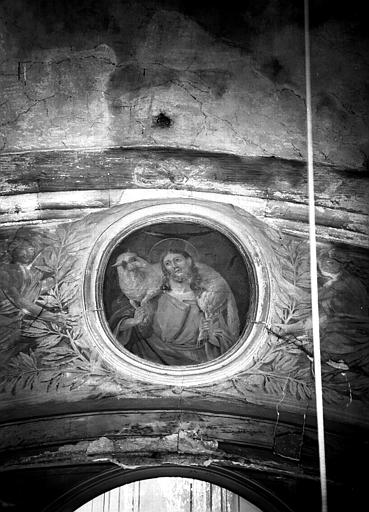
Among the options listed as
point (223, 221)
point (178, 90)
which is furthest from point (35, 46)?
point (223, 221)

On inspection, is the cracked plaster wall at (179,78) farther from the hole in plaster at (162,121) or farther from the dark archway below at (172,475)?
the dark archway below at (172,475)

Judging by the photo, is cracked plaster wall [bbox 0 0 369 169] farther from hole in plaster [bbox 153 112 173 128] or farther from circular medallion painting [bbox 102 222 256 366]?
circular medallion painting [bbox 102 222 256 366]

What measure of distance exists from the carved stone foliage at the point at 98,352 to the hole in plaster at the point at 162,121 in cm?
114

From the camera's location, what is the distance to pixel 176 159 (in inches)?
286

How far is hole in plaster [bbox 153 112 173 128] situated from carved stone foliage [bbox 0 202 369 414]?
114cm

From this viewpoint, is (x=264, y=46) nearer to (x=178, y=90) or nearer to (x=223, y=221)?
(x=178, y=90)

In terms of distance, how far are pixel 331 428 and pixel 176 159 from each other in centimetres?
340

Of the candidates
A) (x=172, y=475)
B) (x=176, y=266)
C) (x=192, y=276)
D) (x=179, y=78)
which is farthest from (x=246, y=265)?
(x=172, y=475)

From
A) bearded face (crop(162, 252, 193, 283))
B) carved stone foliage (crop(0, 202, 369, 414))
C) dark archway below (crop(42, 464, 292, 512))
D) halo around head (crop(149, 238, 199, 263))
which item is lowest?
dark archway below (crop(42, 464, 292, 512))

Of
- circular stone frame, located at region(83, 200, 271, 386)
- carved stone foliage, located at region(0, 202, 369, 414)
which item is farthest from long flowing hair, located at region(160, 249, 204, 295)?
carved stone foliage, located at region(0, 202, 369, 414)

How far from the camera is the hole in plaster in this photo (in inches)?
273

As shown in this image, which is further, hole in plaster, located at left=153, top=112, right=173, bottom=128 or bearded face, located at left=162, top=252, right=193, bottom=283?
bearded face, located at left=162, top=252, right=193, bottom=283

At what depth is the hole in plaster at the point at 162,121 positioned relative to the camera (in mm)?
6938

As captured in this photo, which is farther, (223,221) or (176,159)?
(223,221)
